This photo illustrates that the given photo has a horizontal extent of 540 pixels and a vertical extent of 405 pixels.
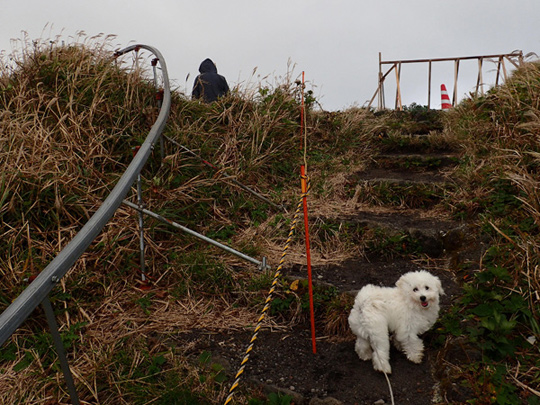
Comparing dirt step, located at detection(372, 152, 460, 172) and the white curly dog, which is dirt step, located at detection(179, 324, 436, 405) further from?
dirt step, located at detection(372, 152, 460, 172)

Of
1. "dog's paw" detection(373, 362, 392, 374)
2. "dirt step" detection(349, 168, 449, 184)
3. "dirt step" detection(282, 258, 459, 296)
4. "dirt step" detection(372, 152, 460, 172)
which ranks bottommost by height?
"dog's paw" detection(373, 362, 392, 374)

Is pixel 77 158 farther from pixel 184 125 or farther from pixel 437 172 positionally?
pixel 437 172

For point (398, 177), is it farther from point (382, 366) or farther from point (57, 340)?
point (57, 340)

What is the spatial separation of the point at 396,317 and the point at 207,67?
23.0 ft

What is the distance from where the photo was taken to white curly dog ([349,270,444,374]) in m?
2.61

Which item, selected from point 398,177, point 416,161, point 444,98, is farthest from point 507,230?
point 444,98

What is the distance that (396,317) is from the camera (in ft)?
8.98

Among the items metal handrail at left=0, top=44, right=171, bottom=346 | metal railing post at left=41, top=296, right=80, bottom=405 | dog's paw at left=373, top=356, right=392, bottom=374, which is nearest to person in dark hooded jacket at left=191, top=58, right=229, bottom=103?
metal handrail at left=0, top=44, right=171, bottom=346

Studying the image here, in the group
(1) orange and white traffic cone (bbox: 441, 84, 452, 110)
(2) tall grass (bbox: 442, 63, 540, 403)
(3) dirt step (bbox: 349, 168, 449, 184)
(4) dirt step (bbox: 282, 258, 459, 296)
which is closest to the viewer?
(2) tall grass (bbox: 442, 63, 540, 403)

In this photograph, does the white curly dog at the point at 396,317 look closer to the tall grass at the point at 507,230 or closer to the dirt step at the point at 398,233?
the tall grass at the point at 507,230

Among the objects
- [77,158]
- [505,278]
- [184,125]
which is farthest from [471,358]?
[184,125]

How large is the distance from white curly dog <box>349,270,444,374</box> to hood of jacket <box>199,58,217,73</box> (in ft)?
22.2

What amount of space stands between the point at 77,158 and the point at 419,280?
11.3 feet

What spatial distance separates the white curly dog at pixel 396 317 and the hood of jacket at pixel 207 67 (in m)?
6.76
